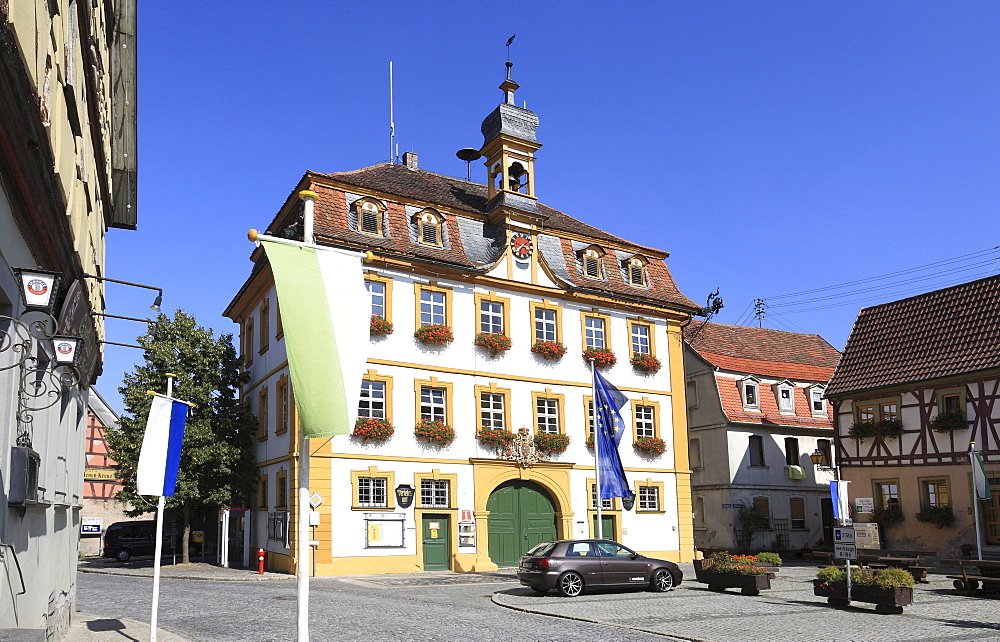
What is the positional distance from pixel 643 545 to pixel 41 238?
27.3m

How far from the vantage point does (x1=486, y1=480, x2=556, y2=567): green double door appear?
30.7 m

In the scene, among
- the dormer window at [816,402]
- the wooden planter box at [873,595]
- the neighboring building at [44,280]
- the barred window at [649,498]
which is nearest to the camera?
the neighboring building at [44,280]

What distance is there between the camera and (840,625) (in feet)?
51.1

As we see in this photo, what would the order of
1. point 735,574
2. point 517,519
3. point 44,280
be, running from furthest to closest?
point 517,519, point 735,574, point 44,280

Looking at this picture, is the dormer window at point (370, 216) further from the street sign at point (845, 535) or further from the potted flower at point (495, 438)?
the street sign at point (845, 535)

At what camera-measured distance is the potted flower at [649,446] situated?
33.7 metres

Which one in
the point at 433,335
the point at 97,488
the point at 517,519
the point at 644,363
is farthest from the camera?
the point at 97,488

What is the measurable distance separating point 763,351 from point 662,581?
1034 inches

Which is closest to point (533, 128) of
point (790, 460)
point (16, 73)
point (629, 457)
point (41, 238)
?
point (629, 457)

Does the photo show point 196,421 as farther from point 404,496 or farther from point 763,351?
point 763,351

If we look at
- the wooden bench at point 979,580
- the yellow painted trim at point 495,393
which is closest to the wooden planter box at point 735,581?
the wooden bench at point 979,580

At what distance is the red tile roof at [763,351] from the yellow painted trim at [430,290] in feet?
50.8

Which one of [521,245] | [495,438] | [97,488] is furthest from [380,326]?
[97,488]

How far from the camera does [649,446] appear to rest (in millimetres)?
33719
